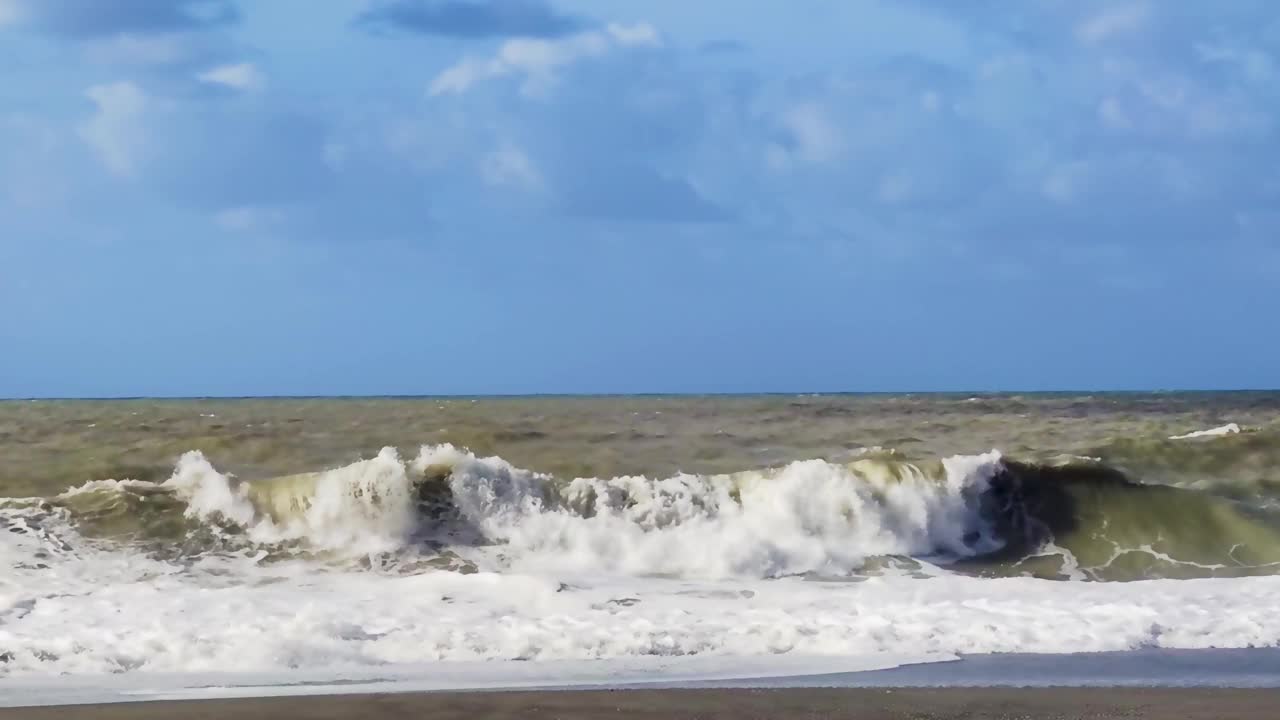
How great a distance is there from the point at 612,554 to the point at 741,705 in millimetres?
6512

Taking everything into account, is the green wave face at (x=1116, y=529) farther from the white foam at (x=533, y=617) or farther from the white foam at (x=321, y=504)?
the white foam at (x=321, y=504)

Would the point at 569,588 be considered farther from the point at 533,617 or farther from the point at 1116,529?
the point at 1116,529

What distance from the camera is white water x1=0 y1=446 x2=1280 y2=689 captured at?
9.34 metres

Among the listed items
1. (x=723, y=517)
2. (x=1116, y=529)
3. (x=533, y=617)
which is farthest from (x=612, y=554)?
(x=1116, y=529)

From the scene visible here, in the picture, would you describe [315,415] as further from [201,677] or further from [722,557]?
[201,677]

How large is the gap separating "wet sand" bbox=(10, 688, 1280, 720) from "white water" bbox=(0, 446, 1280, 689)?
1250 millimetres

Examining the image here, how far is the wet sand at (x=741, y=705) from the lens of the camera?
7.26 metres

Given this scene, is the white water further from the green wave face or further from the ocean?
the green wave face

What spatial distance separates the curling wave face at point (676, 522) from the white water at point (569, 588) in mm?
40

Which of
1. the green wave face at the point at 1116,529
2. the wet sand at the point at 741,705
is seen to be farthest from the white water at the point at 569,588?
the wet sand at the point at 741,705

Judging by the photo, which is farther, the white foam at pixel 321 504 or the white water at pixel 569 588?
the white foam at pixel 321 504

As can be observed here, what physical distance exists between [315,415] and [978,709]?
1163 inches

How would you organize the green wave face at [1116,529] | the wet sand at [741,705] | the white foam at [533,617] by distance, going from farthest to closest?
1. the green wave face at [1116,529]
2. the white foam at [533,617]
3. the wet sand at [741,705]

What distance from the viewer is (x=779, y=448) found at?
23156 mm
